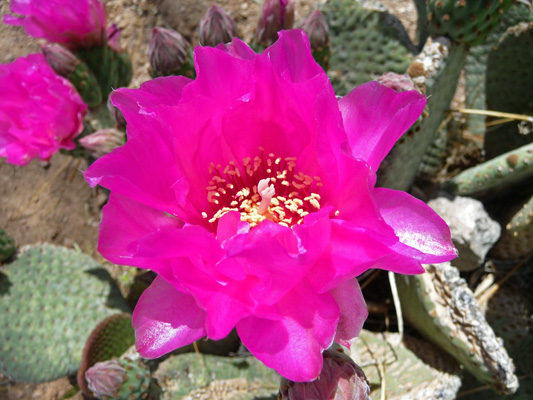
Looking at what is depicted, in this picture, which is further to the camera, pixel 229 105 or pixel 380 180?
pixel 380 180

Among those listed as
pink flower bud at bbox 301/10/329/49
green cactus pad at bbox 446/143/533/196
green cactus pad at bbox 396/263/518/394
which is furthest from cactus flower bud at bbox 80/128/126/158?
green cactus pad at bbox 446/143/533/196

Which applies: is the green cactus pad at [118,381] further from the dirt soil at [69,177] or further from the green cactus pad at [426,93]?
the dirt soil at [69,177]

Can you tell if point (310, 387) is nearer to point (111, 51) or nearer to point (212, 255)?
point (212, 255)

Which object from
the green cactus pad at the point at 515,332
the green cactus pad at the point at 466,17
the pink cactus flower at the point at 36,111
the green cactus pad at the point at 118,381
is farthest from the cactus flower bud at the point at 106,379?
the green cactus pad at the point at 466,17

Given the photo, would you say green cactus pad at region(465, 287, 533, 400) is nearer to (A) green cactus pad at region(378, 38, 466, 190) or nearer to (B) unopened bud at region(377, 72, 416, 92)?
(A) green cactus pad at region(378, 38, 466, 190)

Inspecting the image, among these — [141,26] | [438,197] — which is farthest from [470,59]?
[141,26]
